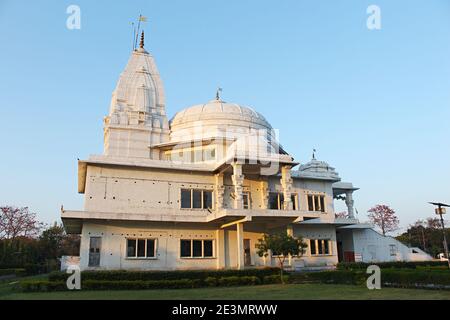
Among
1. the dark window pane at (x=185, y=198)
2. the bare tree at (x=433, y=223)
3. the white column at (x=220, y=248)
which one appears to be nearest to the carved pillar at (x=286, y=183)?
the white column at (x=220, y=248)

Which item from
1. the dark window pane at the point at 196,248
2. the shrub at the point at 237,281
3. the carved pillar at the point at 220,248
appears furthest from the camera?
the carved pillar at the point at 220,248

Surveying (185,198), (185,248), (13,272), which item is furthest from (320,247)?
(13,272)

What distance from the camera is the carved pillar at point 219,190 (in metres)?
30.1

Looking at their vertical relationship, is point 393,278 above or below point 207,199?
below

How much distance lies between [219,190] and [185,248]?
508 cm

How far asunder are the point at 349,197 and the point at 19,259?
38.2m

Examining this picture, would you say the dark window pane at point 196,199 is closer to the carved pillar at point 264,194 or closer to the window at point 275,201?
the carved pillar at point 264,194

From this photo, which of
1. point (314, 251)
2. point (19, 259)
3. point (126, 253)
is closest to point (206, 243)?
A: point (126, 253)

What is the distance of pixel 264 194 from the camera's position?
31.8m

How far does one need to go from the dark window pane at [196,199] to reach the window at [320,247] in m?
10.6

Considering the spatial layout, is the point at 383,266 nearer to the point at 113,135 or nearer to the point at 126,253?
the point at 126,253

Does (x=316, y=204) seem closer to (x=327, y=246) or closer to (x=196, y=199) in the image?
(x=327, y=246)

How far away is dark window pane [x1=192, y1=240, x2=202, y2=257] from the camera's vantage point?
96.5 ft
